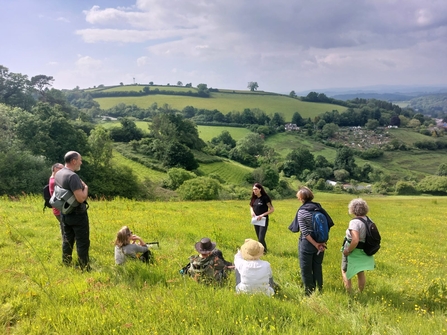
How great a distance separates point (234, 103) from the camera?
161 m

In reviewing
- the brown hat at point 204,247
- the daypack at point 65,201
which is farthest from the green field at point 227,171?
the daypack at point 65,201

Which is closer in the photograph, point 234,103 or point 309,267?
point 309,267

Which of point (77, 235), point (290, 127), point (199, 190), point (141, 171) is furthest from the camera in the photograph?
point (290, 127)

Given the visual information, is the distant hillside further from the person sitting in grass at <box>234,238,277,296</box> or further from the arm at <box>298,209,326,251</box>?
the person sitting in grass at <box>234,238,277,296</box>

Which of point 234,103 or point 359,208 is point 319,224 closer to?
point 359,208

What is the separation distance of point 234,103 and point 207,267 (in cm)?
16026

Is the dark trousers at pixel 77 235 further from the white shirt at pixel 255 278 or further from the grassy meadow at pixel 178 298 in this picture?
the white shirt at pixel 255 278

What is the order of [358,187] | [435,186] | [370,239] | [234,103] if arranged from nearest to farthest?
[370,239]
[435,186]
[358,187]
[234,103]

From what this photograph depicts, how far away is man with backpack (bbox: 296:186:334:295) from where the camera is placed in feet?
17.2

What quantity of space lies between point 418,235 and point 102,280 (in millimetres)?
15055

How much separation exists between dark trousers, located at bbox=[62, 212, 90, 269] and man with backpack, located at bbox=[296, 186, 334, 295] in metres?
4.10

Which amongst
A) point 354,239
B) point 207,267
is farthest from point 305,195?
point 207,267

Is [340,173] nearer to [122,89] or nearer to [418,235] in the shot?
[418,235]

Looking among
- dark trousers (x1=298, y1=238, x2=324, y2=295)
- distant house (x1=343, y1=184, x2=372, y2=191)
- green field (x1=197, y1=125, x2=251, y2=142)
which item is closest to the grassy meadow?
dark trousers (x1=298, y1=238, x2=324, y2=295)
